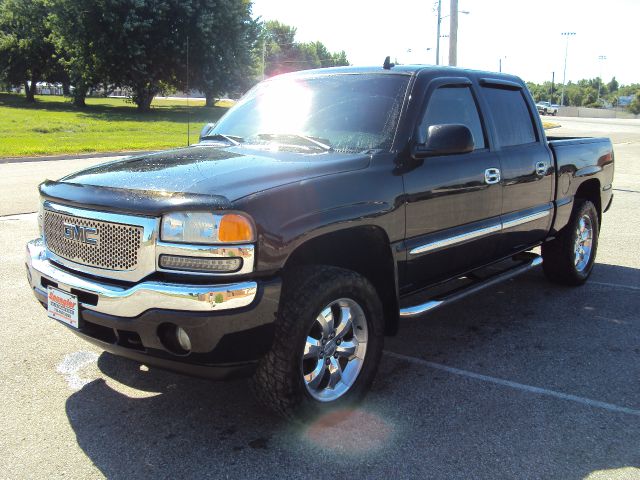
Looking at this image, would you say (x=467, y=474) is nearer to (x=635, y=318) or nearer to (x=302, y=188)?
(x=302, y=188)

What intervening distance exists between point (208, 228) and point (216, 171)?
0.52 meters

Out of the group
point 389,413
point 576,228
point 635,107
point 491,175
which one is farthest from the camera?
point 635,107

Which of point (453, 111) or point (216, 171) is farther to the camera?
point (453, 111)

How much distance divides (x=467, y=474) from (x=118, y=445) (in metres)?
1.67

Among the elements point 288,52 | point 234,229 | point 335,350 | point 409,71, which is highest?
point 288,52

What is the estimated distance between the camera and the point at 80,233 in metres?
3.18

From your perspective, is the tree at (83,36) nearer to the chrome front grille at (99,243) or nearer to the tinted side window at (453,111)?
the tinted side window at (453,111)

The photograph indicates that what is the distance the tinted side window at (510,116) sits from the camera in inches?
188

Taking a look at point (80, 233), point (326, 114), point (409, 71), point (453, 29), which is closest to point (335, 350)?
point (80, 233)

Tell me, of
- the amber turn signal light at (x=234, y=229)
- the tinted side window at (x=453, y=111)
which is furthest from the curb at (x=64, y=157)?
the amber turn signal light at (x=234, y=229)

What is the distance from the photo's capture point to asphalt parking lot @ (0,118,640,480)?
2.92 meters

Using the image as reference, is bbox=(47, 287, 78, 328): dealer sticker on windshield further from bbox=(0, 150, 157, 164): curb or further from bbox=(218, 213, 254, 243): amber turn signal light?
bbox=(0, 150, 157, 164): curb

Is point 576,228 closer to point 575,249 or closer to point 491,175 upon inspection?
point 575,249

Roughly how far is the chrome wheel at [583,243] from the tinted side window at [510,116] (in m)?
1.30
